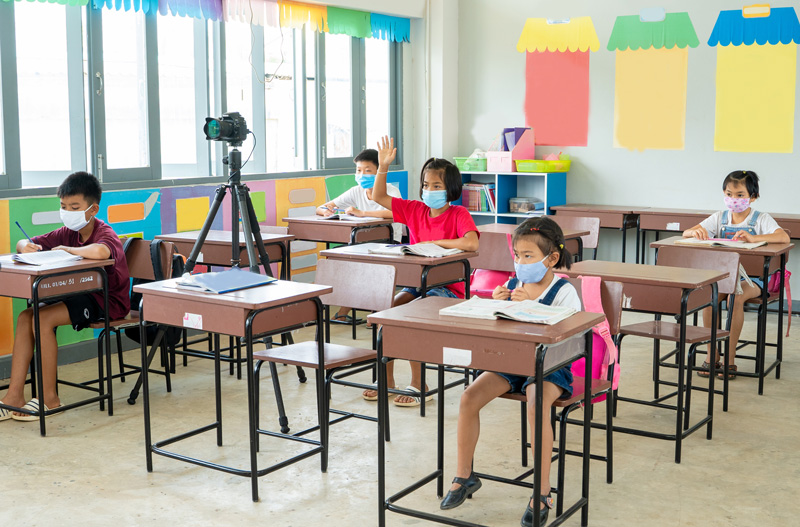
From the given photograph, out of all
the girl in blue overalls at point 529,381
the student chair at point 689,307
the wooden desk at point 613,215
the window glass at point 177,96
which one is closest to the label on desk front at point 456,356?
the girl in blue overalls at point 529,381

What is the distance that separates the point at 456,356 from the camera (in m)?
2.45

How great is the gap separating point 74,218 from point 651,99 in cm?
453

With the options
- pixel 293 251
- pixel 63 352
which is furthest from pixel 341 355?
pixel 293 251

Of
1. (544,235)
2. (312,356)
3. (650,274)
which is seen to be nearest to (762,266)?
(650,274)

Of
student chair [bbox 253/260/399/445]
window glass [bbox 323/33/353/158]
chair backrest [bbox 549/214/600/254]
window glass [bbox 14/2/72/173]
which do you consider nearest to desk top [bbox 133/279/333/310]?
student chair [bbox 253/260/399/445]

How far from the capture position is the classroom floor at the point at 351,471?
9.25 feet

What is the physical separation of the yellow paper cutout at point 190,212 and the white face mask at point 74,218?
140 centimetres

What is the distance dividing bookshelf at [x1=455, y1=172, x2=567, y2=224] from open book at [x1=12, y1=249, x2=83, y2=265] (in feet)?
13.0

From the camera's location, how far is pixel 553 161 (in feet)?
22.7

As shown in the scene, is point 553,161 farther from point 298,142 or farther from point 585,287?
point 585,287

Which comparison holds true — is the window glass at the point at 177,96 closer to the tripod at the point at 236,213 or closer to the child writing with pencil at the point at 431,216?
the tripod at the point at 236,213

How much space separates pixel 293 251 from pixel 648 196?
→ 2.86 meters

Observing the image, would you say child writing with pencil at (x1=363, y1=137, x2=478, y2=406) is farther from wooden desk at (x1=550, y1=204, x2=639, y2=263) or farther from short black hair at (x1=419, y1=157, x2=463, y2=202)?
wooden desk at (x1=550, y1=204, x2=639, y2=263)

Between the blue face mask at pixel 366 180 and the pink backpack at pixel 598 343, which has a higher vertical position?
the blue face mask at pixel 366 180
